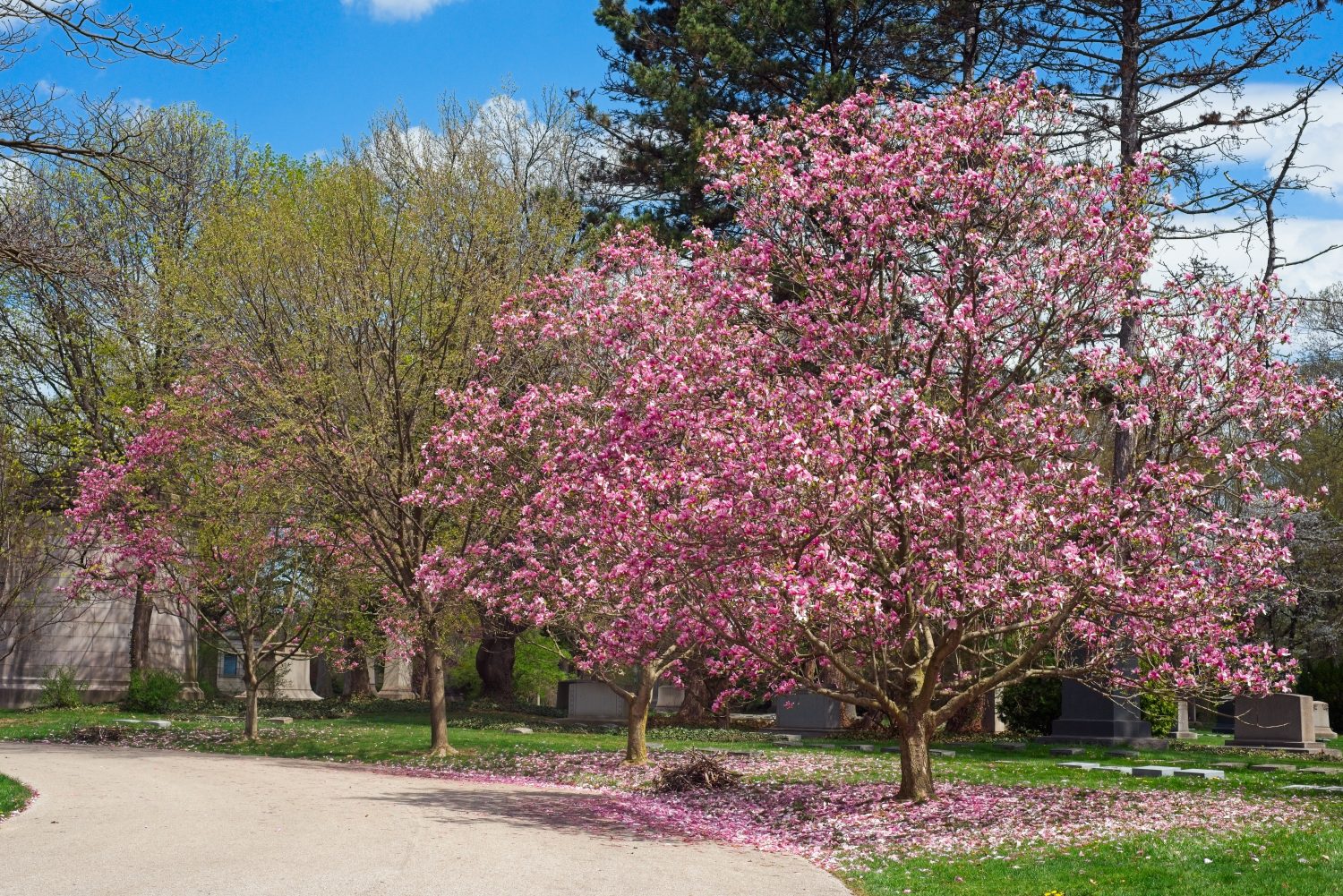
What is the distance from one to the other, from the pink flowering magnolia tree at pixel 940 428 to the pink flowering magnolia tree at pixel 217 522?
10025mm

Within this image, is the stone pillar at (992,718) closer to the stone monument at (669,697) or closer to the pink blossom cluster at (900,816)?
the pink blossom cluster at (900,816)

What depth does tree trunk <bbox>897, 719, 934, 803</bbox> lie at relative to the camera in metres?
14.4

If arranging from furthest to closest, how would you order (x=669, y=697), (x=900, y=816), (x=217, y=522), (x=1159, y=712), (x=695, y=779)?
(x=669, y=697)
(x=1159, y=712)
(x=217, y=522)
(x=695, y=779)
(x=900, y=816)

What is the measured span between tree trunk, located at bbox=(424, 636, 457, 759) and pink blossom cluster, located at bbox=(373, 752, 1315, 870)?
4997 mm

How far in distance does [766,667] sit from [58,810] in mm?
8491

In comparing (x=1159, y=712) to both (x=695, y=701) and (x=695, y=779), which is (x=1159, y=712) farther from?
(x=695, y=779)

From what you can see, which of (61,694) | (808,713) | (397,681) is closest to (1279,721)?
(808,713)

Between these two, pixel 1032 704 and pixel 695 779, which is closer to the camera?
pixel 695 779

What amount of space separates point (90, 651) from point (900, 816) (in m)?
32.1

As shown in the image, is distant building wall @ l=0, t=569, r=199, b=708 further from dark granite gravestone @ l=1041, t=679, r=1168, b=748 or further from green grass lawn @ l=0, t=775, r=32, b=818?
dark granite gravestone @ l=1041, t=679, r=1168, b=748

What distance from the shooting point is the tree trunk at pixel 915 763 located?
568 inches

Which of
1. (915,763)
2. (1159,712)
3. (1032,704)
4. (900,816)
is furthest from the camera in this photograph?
(1032,704)

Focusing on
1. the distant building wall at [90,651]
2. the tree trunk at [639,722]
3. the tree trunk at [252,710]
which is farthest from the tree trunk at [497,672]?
the tree trunk at [639,722]

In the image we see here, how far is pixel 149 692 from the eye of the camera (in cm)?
3231
